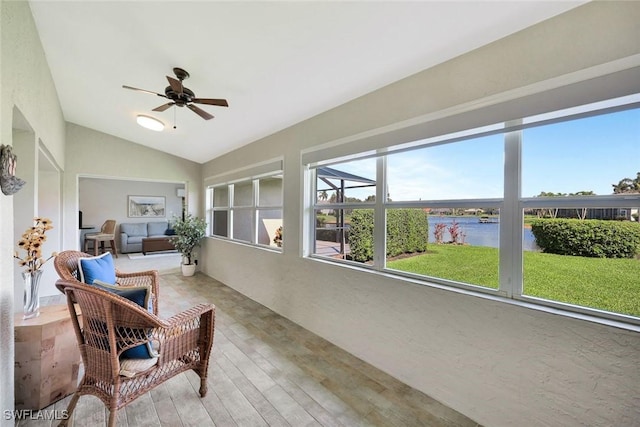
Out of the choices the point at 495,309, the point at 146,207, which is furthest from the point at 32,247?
the point at 146,207

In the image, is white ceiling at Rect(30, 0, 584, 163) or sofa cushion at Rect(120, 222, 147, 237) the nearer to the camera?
white ceiling at Rect(30, 0, 584, 163)

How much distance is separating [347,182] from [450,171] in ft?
3.47

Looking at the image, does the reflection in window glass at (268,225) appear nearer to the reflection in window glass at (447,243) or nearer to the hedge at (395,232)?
the hedge at (395,232)

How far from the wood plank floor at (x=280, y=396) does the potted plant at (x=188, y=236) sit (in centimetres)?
308

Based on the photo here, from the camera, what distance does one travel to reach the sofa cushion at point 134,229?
8266mm

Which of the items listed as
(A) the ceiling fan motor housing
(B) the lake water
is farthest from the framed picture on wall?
(B) the lake water

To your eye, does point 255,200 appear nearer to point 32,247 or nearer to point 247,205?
point 247,205

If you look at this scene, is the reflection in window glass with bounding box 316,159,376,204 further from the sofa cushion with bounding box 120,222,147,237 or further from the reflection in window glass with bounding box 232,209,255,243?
the sofa cushion with bounding box 120,222,147,237

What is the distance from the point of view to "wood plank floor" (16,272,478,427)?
1.72 metres

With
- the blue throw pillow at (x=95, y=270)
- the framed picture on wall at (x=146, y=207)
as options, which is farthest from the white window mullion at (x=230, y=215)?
the framed picture on wall at (x=146, y=207)

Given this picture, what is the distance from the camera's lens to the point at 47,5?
6.36 feet

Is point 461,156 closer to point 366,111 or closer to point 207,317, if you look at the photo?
point 366,111

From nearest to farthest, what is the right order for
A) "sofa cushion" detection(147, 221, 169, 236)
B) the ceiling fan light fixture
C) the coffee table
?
the ceiling fan light fixture, the coffee table, "sofa cushion" detection(147, 221, 169, 236)

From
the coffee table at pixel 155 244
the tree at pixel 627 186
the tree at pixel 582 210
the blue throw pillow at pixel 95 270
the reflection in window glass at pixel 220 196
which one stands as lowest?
the coffee table at pixel 155 244
